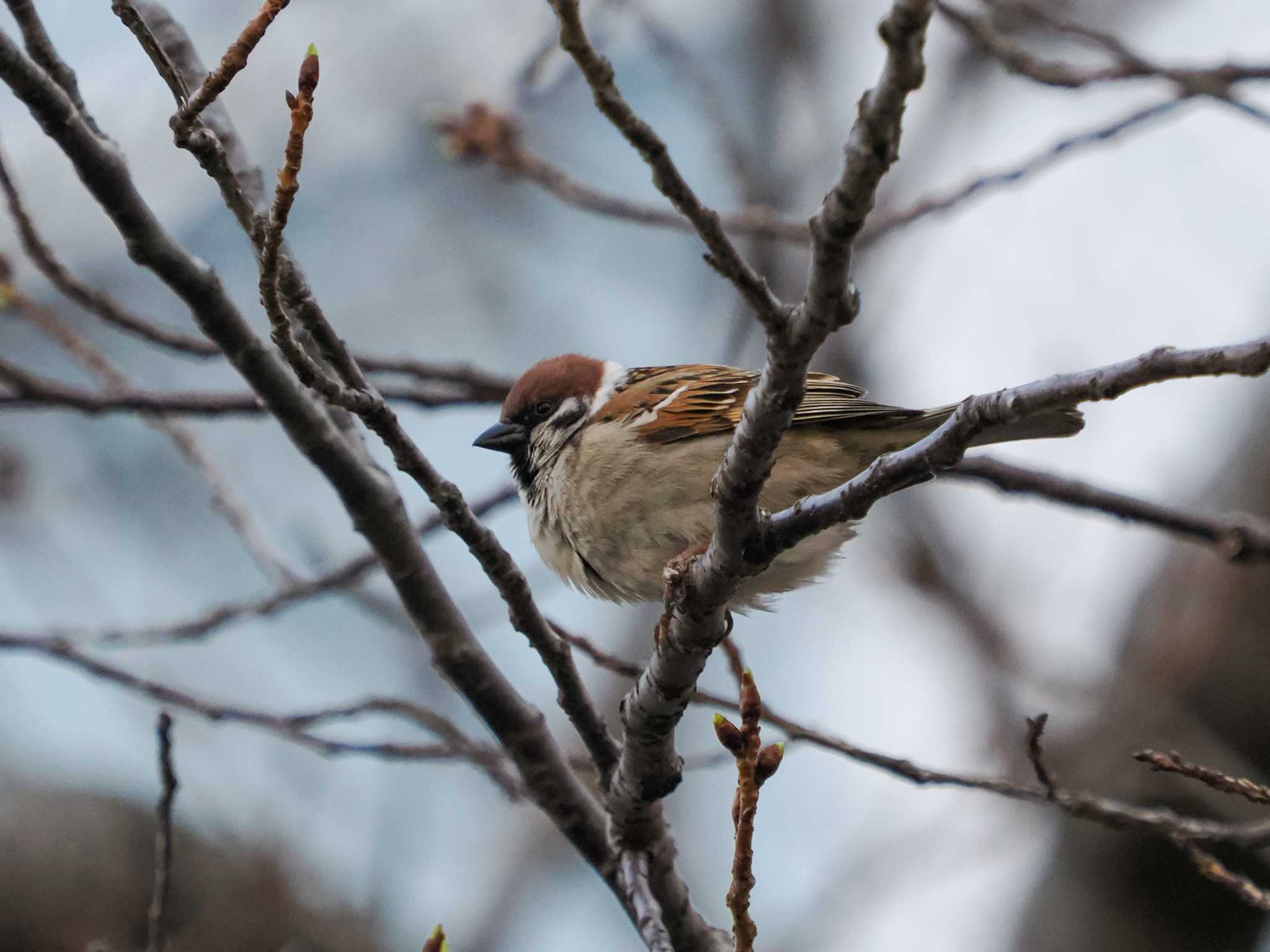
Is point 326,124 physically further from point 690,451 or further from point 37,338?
point 690,451

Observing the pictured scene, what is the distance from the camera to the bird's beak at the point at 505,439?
13.1 ft

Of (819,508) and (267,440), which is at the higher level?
(267,440)

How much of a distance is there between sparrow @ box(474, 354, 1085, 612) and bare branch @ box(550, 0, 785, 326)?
169cm

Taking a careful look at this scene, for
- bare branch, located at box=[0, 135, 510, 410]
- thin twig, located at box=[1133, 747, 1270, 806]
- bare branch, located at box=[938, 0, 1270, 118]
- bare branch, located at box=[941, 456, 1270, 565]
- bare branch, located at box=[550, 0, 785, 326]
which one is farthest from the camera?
bare branch, located at box=[941, 456, 1270, 565]

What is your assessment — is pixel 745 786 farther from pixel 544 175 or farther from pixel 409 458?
pixel 544 175

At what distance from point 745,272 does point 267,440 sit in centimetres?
782

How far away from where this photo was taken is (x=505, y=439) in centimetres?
401

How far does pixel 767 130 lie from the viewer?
27.1 feet

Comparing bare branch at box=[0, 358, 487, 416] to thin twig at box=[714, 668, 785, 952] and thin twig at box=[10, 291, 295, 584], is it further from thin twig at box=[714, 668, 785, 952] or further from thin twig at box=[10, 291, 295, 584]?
thin twig at box=[714, 668, 785, 952]

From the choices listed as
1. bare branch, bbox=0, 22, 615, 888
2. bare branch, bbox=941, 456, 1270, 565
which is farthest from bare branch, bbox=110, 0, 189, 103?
bare branch, bbox=941, 456, 1270, 565

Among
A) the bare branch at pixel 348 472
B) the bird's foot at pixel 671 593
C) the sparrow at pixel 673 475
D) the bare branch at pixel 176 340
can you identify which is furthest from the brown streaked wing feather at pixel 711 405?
the bare branch at pixel 348 472

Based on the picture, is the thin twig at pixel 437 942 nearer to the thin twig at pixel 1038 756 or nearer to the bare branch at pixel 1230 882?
the thin twig at pixel 1038 756

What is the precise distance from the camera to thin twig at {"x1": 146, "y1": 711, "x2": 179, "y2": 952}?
2402 mm

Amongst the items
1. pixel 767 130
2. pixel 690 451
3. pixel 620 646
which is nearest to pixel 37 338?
pixel 620 646
